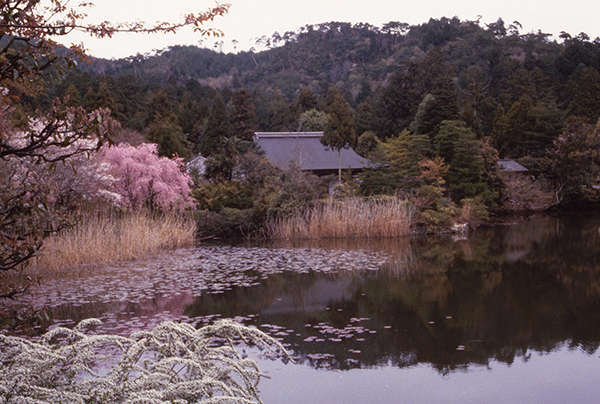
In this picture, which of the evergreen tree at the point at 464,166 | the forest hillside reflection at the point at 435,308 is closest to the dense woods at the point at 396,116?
the evergreen tree at the point at 464,166

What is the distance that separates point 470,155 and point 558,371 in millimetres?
15050

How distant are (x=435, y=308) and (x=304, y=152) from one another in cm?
1725

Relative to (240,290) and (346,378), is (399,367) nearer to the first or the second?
(346,378)

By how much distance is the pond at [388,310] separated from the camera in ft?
15.9

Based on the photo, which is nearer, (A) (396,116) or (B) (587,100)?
(B) (587,100)

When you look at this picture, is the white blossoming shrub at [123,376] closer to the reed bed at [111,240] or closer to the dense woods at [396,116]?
the dense woods at [396,116]

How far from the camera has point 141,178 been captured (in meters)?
13.9

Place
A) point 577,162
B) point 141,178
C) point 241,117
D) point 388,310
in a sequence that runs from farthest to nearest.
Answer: point 241,117 < point 577,162 < point 141,178 < point 388,310

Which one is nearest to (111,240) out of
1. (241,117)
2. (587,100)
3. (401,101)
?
(241,117)

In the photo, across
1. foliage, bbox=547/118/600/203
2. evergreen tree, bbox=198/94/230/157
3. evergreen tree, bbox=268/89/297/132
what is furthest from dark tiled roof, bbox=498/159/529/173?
evergreen tree, bbox=268/89/297/132

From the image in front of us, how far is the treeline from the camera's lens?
19.5m

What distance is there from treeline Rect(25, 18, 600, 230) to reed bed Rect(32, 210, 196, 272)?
14.2 feet

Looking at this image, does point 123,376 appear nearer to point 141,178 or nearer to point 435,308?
point 435,308

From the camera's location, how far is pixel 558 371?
5.09m
